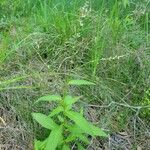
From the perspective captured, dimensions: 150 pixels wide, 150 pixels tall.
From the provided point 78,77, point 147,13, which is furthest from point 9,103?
point 147,13

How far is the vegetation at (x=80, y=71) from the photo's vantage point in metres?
2.21

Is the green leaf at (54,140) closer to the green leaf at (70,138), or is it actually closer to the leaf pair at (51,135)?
the leaf pair at (51,135)

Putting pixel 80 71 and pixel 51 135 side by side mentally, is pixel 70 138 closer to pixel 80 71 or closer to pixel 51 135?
pixel 51 135

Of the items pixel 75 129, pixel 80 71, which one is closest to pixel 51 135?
pixel 75 129

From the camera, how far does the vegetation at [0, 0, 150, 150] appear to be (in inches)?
87.0

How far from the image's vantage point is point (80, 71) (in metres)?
2.50

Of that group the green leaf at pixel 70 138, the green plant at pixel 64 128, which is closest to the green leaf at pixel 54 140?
the green plant at pixel 64 128

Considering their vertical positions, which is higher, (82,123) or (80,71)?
(82,123)

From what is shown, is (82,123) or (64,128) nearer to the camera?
(82,123)

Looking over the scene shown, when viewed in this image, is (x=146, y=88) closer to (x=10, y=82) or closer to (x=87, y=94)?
(x=87, y=94)

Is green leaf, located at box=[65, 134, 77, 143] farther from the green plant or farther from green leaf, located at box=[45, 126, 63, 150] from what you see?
green leaf, located at box=[45, 126, 63, 150]

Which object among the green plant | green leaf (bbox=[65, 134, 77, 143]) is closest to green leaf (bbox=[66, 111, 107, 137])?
the green plant

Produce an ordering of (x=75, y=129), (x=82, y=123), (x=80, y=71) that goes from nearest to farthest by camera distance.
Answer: (x=82, y=123) < (x=75, y=129) < (x=80, y=71)

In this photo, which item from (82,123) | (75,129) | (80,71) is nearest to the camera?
(82,123)
